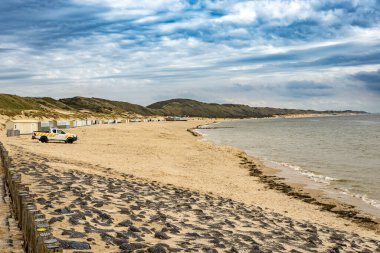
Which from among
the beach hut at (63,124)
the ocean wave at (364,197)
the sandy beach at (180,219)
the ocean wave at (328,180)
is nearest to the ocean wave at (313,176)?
the ocean wave at (328,180)

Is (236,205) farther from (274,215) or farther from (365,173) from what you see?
(365,173)

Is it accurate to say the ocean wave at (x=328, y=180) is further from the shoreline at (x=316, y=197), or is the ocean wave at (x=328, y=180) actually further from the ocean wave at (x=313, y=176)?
the shoreline at (x=316, y=197)

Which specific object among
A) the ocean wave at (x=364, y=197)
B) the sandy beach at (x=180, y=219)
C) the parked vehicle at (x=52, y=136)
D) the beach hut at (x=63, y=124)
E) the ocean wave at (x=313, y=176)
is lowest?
the ocean wave at (x=364, y=197)

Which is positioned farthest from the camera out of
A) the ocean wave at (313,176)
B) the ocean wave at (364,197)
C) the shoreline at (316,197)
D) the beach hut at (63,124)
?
the beach hut at (63,124)

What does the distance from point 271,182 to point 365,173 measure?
913 cm

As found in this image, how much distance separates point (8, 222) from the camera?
950cm

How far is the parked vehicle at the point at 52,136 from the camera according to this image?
3991cm

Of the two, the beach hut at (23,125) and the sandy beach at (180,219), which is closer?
the sandy beach at (180,219)

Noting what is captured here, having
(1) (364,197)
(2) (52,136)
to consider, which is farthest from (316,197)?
(2) (52,136)

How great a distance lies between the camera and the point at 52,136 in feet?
133

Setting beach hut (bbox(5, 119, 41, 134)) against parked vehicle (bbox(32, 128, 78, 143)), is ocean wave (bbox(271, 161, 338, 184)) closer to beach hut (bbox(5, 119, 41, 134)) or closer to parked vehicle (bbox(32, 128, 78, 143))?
parked vehicle (bbox(32, 128, 78, 143))

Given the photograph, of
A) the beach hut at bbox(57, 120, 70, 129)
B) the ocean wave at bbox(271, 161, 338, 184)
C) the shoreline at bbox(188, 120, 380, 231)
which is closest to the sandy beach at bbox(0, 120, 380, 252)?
the shoreline at bbox(188, 120, 380, 231)

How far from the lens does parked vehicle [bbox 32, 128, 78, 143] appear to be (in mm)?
39906

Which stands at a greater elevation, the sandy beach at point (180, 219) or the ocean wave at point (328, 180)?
the sandy beach at point (180, 219)
